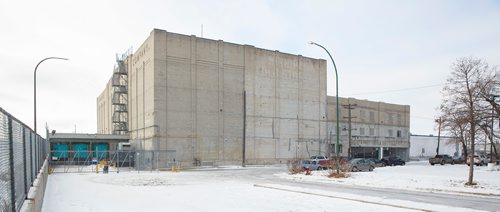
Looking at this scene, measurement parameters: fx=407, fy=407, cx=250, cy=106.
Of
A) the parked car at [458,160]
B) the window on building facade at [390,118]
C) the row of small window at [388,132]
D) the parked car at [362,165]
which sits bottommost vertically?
the parked car at [458,160]

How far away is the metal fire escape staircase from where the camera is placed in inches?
2505

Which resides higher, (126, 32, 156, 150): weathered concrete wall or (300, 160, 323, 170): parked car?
(126, 32, 156, 150): weathered concrete wall

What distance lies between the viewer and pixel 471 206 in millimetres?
14539

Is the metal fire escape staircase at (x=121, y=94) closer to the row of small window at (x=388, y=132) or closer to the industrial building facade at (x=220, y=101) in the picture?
the industrial building facade at (x=220, y=101)

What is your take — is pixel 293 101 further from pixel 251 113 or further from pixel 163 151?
pixel 163 151

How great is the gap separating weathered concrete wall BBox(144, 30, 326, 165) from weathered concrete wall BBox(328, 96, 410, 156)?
5.49 m

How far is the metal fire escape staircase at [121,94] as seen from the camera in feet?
209

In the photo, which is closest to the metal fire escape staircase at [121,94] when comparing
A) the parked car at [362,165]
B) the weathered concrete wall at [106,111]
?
the weathered concrete wall at [106,111]

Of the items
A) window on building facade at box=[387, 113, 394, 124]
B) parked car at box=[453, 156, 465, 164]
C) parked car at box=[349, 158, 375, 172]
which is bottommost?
parked car at box=[453, 156, 465, 164]

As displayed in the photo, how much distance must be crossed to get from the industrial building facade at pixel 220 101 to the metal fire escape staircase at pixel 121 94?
0.17 m

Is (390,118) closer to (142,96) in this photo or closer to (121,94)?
(142,96)

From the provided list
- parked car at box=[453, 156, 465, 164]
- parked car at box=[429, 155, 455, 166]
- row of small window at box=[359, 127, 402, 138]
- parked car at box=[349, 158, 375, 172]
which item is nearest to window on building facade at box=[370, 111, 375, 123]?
row of small window at box=[359, 127, 402, 138]

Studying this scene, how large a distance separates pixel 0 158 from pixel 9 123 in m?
1.31

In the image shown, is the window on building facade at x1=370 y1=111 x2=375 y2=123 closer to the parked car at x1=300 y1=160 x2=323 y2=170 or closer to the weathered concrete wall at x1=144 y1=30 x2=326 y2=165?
the weathered concrete wall at x1=144 y1=30 x2=326 y2=165
